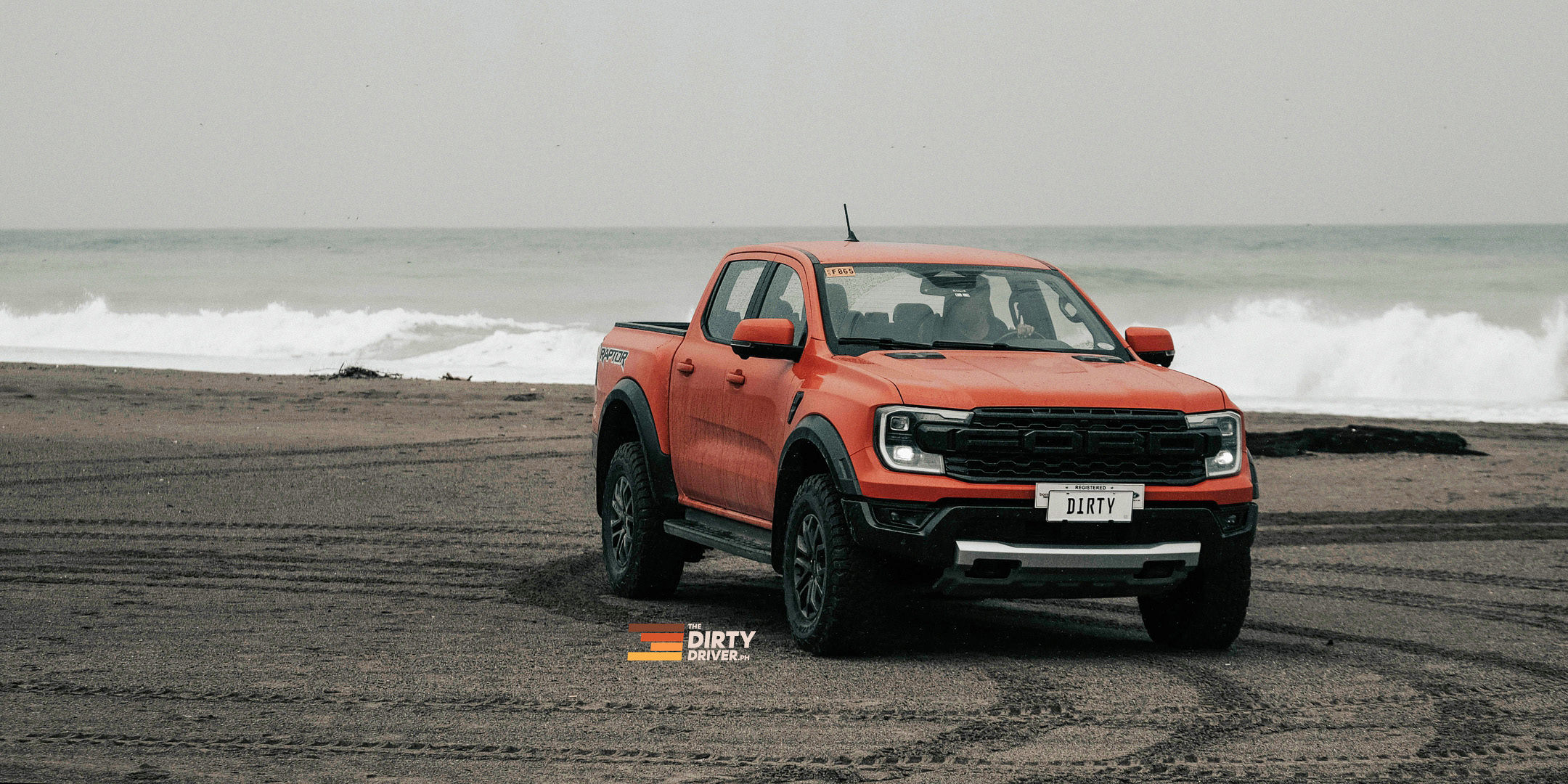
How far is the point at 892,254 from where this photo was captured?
7957 mm

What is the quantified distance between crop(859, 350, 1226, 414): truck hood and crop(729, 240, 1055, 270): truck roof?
2.30 feet

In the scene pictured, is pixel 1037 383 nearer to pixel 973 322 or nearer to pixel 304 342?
pixel 973 322

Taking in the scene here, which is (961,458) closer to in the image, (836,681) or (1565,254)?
(836,681)

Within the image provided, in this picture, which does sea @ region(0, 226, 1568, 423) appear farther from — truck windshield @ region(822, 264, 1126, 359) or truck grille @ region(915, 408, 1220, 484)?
truck grille @ region(915, 408, 1220, 484)

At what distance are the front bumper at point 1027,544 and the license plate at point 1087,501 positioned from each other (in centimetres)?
3

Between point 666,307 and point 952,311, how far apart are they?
41365 millimetres

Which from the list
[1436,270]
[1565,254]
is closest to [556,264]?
[1436,270]

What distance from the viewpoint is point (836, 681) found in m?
6.40

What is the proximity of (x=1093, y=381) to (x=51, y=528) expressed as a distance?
23.3 ft

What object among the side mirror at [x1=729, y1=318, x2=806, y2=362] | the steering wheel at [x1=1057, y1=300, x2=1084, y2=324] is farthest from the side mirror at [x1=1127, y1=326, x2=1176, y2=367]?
the side mirror at [x1=729, y1=318, x2=806, y2=362]

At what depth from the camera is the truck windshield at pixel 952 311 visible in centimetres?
757

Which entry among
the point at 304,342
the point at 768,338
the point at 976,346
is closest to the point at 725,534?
the point at 768,338

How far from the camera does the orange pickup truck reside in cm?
651

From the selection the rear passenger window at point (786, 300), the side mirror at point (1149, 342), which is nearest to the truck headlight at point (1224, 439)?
the side mirror at point (1149, 342)
